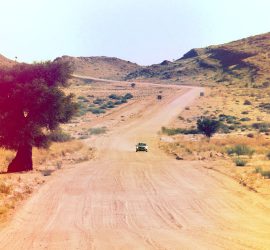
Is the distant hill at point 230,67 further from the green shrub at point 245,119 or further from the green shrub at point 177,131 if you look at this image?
the green shrub at point 177,131

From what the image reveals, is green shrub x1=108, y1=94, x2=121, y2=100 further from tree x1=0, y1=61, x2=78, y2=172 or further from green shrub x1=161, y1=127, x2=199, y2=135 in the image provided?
Result: tree x1=0, y1=61, x2=78, y2=172

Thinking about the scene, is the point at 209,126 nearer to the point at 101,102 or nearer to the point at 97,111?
the point at 97,111

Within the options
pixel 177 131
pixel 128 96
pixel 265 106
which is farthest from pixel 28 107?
pixel 128 96

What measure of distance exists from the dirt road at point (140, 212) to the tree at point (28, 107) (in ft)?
12.6

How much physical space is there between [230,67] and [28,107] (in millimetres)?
135807

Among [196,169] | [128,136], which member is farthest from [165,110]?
[196,169]

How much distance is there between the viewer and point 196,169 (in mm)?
38656

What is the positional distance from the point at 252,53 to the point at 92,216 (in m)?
156

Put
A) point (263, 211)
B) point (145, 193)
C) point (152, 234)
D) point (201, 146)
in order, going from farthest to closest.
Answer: point (201, 146), point (145, 193), point (263, 211), point (152, 234)

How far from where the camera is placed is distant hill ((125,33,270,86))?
15150 centimetres

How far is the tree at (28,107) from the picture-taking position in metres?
38.1

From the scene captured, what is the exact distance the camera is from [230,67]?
16762cm

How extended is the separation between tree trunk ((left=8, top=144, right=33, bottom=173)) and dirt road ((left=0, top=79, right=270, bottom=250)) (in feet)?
10.3

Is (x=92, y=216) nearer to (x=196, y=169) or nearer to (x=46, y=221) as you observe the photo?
(x=46, y=221)
